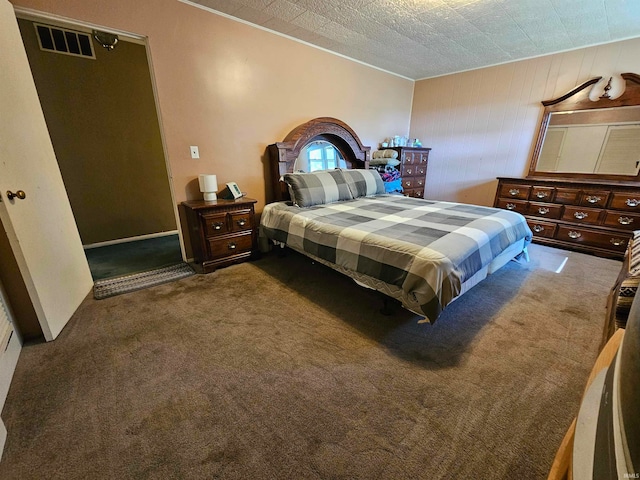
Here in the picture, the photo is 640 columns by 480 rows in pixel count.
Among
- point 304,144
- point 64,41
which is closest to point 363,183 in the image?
point 304,144

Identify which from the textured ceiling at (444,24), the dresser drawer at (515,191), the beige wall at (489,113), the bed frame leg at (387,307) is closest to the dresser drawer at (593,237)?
the dresser drawer at (515,191)

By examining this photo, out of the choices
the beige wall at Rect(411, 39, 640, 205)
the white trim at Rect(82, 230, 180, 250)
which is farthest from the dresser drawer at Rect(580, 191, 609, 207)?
the white trim at Rect(82, 230, 180, 250)

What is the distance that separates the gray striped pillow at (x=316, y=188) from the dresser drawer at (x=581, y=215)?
104 inches

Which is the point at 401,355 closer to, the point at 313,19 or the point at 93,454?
the point at 93,454

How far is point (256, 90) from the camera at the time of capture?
2.97 meters

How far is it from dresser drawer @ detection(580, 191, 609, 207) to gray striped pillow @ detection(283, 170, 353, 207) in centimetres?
271

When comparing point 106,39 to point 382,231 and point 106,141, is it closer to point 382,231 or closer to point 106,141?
point 106,141

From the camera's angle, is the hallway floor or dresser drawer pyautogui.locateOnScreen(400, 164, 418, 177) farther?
dresser drawer pyautogui.locateOnScreen(400, 164, 418, 177)

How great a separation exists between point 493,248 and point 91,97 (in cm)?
460

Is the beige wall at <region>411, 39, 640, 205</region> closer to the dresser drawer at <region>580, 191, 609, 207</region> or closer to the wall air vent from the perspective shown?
the dresser drawer at <region>580, 191, 609, 207</region>

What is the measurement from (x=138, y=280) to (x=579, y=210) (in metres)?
4.90

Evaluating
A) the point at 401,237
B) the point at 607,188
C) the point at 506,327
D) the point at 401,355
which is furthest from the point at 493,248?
A: the point at 607,188

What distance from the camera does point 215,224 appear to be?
2.61 meters

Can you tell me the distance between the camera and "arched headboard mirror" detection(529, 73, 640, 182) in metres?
3.09
